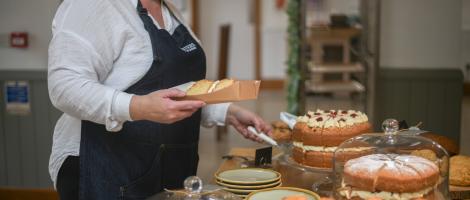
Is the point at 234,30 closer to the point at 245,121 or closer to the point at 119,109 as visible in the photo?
the point at 245,121

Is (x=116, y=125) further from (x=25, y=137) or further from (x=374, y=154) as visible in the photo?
(x=25, y=137)

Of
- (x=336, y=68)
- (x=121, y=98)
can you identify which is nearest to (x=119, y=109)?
(x=121, y=98)

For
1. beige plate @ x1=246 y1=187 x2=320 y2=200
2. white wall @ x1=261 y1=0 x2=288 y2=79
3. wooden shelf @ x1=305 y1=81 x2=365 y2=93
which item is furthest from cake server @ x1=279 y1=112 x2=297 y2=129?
white wall @ x1=261 y1=0 x2=288 y2=79

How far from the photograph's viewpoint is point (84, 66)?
1.34 m

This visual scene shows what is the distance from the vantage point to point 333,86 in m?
7.11

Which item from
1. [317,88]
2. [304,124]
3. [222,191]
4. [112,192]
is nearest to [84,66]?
[112,192]

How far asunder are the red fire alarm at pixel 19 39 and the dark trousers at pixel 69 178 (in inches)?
84.3

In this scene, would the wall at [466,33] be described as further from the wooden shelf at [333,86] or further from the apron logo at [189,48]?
the wooden shelf at [333,86]

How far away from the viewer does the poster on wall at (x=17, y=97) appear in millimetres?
3510

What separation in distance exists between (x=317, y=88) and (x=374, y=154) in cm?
579

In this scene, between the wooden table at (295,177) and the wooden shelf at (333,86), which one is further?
the wooden shelf at (333,86)

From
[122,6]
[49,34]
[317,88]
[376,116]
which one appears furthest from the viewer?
[317,88]

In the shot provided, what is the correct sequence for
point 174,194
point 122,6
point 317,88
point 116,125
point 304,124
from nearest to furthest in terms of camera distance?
point 174,194, point 116,125, point 122,6, point 304,124, point 317,88

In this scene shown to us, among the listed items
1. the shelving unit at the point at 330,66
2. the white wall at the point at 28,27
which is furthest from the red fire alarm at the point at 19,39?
the shelving unit at the point at 330,66
